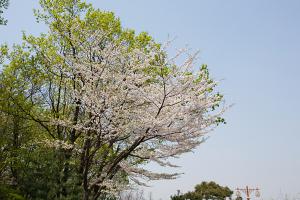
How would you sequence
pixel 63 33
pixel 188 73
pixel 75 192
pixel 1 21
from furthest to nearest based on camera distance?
pixel 63 33, pixel 75 192, pixel 188 73, pixel 1 21

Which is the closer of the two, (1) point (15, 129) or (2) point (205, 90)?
(2) point (205, 90)

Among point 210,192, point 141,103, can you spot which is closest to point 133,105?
point 141,103

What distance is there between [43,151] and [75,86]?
395 cm

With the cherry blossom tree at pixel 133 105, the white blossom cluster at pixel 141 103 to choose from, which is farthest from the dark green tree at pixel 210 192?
the white blossom cluster at pixel 141 103

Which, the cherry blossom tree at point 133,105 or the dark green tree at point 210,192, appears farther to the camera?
the dark green tree at point 210,192

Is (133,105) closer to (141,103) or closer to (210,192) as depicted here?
(141,103)

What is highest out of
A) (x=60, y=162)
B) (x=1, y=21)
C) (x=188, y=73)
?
(x=1, y=21)

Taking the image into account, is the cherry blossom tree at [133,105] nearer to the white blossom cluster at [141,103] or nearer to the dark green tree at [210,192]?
the white blossom cluster at [141,103]

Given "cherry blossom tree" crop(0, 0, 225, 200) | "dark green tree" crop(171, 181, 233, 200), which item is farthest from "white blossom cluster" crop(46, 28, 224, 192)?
"dark green tree" crop(171, 181, 233, 200)

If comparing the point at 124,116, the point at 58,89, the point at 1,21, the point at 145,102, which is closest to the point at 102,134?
the point at 124,116

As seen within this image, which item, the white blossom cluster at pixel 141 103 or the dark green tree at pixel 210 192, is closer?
A: the white blossom cluster at pixel 141 103

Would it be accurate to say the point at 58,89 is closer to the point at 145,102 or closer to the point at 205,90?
the point at 145,102

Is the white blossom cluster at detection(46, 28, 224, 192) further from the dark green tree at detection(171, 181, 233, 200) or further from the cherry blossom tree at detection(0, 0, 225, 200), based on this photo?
the dark green tree at detection(171, 181, 233, 200)

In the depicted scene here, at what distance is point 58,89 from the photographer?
60.0 feet
